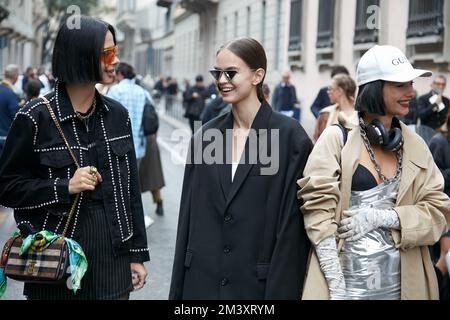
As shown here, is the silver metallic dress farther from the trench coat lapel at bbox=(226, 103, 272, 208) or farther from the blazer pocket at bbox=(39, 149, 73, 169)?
the blazer pocket at bbox=(39, 149, 73, 169)

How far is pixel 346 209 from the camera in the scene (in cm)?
327

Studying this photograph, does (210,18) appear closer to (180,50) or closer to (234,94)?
(180,50)

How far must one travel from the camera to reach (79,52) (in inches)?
128

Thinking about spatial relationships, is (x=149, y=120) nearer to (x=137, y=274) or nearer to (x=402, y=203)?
(x=137, y=274)

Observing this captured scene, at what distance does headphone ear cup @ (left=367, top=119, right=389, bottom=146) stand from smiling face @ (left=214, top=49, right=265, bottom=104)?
1.75 ft

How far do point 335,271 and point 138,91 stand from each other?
6.36 metres

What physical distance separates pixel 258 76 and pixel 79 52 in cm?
76

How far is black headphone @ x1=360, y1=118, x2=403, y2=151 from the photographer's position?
335cm

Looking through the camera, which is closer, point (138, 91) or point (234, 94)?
point (234, 94)

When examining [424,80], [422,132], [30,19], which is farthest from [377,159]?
[30,19]

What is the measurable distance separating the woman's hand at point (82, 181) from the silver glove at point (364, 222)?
3.29 feet

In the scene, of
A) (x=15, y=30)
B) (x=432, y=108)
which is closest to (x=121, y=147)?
(x=432, y=108)

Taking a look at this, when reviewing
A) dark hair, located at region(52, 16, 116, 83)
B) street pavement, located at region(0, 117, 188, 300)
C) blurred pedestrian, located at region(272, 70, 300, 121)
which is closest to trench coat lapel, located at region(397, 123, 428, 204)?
A: dark hair, located at region(52, 16, 116, 83)
